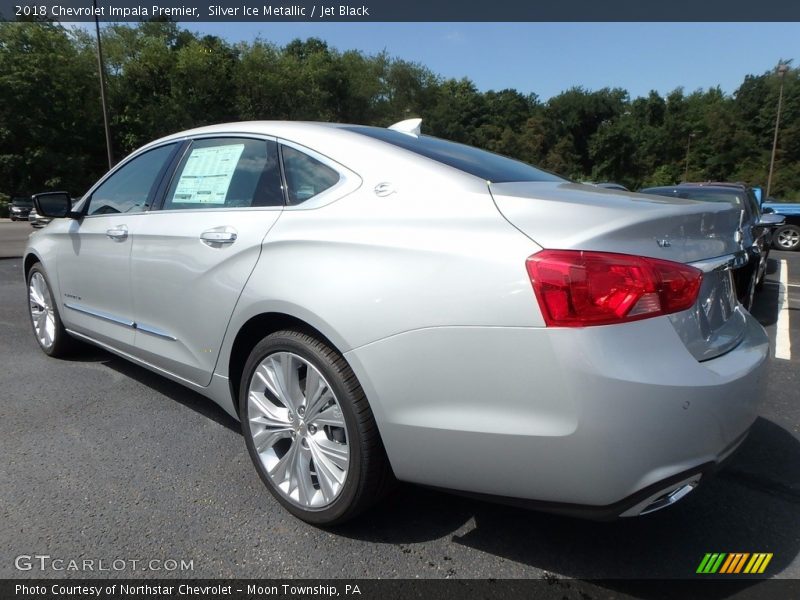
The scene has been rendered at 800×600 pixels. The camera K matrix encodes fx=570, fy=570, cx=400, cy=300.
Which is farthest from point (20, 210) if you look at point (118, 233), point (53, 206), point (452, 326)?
point (452, 326)

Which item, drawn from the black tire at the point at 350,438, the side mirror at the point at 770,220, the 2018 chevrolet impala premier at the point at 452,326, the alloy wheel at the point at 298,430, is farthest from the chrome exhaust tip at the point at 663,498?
the side mirror at the point at 770,220

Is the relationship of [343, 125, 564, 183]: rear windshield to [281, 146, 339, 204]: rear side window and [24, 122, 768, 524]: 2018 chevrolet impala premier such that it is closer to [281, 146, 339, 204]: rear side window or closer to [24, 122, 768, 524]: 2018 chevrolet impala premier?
[24, 122, 768, 524]: 2018 chevrolet impala premier

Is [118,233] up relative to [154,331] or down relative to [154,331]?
up

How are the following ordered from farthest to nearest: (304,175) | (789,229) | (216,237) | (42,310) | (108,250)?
(789,229) < (42,310) < (108,250) < (216,237) < (304,175)

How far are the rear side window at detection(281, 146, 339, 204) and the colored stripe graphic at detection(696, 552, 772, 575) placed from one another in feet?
6.41

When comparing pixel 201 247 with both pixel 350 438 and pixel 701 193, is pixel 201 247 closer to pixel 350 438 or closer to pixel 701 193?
pixel 350 438

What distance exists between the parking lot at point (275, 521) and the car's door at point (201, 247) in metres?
0.46

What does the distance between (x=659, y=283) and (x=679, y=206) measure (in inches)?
18.5

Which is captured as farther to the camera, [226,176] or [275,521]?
[226,176]

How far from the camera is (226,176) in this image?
8.94 feet

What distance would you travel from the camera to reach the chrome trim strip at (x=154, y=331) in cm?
283

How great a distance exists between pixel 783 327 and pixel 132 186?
6.14 metres

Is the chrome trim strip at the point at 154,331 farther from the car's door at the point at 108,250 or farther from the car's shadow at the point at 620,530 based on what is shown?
the car's shadow at the point at 620,530

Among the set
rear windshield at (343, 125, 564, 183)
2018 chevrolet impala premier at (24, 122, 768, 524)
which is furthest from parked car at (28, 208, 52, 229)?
rear windshield at (343, 125, 564, 183)
